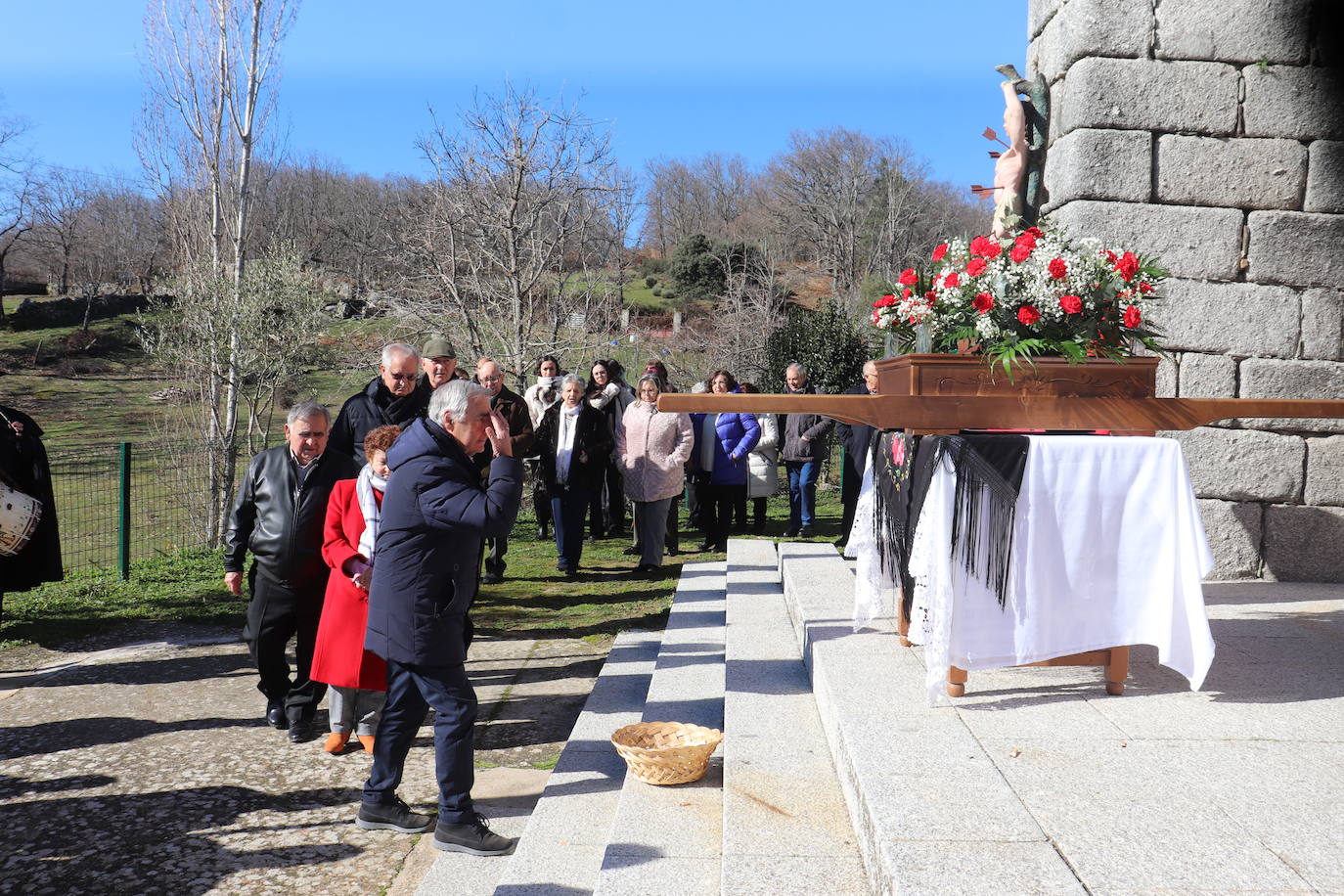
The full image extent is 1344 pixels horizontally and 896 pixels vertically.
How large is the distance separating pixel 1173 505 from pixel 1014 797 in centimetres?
140

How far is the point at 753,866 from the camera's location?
2744 millimetres

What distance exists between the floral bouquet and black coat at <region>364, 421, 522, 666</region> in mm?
1825

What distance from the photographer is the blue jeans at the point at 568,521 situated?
8539 millimetres

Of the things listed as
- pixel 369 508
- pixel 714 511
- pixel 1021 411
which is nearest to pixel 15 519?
pixel 369 508

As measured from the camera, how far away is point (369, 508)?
14.2 ft

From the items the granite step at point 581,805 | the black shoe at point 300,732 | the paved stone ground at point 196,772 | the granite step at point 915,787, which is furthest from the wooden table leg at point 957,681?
the black shoe at point 300,732

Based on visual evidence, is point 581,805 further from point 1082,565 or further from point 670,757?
point 1082,565

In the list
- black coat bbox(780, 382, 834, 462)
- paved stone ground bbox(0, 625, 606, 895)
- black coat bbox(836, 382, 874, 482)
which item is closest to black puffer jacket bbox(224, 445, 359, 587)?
paved stone ground bbox(0, 625, 606, 895)

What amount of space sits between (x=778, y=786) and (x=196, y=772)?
2666 mm

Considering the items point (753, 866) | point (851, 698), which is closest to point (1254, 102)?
point (851, 698)

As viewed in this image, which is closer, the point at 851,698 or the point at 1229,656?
the point at 851,698

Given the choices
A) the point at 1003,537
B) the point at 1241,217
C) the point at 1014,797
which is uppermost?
the point at 1241,217

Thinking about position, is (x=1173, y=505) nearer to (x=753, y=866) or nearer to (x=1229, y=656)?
(x=1229, y=656)

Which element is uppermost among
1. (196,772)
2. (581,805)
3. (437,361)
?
(437,361)
